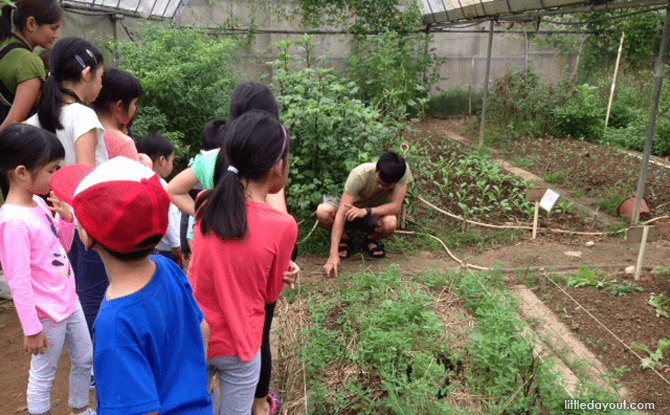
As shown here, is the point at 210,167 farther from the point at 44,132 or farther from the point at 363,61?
the point at 363,61

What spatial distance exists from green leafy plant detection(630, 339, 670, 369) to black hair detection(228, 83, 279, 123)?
2402 millimetres

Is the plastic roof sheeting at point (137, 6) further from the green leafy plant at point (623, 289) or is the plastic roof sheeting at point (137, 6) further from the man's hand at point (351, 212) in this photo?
the green leafy plant at point (623, 289)

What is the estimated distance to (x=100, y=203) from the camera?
1183mm

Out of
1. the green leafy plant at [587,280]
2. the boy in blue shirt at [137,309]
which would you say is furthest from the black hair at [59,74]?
the green leafy plant at [587,280]

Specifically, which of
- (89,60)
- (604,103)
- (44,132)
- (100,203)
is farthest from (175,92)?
(604,103)

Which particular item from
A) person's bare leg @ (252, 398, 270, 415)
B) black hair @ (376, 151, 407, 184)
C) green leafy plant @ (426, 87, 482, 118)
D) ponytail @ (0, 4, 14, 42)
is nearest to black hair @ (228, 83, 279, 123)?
person's bare leg @ (252, 398, 270, 415)

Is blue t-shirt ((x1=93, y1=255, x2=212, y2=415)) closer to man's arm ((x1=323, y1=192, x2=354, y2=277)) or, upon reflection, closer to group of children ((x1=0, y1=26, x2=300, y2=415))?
group of children ((x1=0, y1=26, x2=300, y2=415))

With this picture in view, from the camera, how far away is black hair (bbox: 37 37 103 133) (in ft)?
Result: 7.38

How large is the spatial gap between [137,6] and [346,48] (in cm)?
468

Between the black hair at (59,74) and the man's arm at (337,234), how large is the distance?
2187 mm

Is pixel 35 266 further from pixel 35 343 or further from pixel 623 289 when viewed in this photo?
pixel 623 289

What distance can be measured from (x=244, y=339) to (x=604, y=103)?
35.4 ft

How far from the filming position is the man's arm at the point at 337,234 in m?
3.86

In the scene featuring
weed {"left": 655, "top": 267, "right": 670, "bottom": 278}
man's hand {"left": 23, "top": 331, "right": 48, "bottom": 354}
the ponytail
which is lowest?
weed {"left": 655, "top": 267, "right": 670, "bottom": 278}
